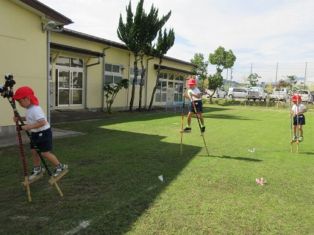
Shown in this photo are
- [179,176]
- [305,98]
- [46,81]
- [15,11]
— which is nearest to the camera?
[179,176]

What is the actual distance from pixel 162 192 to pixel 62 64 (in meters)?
13.2

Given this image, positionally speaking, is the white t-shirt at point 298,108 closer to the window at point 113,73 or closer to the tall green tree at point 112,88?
the tall green tree at point 112,88

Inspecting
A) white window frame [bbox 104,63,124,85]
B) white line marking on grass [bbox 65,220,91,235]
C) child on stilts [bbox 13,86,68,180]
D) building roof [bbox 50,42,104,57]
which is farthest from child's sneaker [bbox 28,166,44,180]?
white window frame [bbox 104,63,124,85]

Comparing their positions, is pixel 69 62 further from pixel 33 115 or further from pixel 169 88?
pixel 33 115

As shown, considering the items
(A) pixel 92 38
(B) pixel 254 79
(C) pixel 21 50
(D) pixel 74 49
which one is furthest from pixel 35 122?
(B) pixel 254 79

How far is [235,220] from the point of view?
451 centimetres

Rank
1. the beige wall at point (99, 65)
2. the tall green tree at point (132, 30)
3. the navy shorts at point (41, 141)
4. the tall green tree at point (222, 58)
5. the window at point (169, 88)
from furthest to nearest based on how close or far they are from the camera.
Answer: the tall green tree at point (222, 58), the window at point (169, 88), the tall green tree at point (132, 30), the beige wall at point (99, 65), the navy shorts at point (41, 141)

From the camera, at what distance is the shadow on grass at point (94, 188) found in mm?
4199

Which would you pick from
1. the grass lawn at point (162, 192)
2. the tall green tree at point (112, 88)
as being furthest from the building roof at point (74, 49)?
the grass lawn at point (162, 192)

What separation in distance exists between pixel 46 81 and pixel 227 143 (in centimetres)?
601

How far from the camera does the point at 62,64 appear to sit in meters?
17.2

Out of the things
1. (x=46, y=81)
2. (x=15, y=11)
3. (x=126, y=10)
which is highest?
(x=126, y=10)

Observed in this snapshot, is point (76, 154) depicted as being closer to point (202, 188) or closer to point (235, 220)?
point (202, 188)

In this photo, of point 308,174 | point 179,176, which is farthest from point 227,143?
point 179,176
